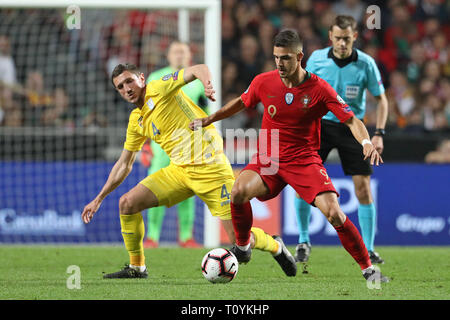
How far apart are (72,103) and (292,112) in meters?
6.43

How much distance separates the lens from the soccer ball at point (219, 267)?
19.2ft

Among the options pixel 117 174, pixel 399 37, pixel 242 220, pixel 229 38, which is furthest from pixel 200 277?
pixel 399 37

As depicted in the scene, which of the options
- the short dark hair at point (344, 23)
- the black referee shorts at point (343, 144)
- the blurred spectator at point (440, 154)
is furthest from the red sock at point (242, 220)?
the blurred spectator at point (440, 154)

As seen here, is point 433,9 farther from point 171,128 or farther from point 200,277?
point 200,277

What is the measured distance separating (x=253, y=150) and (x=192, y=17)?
7.02 feet

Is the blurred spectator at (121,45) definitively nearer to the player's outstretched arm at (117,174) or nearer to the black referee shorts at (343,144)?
the black referee shorts at (343,144)

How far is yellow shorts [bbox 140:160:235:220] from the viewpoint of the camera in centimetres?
633

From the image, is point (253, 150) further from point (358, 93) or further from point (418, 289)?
point (418, 289)

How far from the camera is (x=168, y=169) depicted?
6.47m

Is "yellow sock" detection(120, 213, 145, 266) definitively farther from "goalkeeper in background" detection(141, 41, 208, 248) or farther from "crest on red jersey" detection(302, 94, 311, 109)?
"goalkeeper in background" detection(141, 41, 208, 248)


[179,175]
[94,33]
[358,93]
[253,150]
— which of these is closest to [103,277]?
[179,175]

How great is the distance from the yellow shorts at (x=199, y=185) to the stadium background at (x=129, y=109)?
384 cm

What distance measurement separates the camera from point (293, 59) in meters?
5.66

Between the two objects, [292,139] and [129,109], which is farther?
[129,109]
